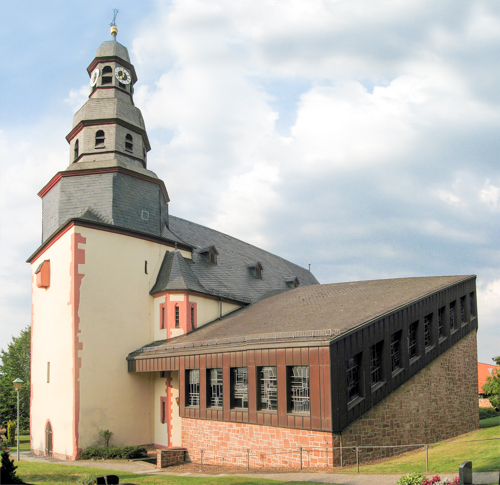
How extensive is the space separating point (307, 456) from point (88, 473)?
685 cm

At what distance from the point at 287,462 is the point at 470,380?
11031mm

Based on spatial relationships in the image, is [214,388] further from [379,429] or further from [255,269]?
[255,269]

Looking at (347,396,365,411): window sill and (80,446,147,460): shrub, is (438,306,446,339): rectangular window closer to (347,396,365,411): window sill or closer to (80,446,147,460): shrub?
(347,396,365,411): window sill

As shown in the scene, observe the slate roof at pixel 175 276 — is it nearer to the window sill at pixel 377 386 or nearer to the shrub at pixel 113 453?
the shrub at pixel 113 453

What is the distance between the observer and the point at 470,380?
23.1 metres

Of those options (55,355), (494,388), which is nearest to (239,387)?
(55,355)

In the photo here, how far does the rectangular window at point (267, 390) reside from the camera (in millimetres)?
17016

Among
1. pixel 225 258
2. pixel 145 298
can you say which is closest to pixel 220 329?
pixel 145 298

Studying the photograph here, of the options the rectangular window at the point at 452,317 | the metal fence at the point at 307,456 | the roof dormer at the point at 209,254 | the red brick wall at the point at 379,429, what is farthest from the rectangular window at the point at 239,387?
Result: the roof dormer at the point at 209,254

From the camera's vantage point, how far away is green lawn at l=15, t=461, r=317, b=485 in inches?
543

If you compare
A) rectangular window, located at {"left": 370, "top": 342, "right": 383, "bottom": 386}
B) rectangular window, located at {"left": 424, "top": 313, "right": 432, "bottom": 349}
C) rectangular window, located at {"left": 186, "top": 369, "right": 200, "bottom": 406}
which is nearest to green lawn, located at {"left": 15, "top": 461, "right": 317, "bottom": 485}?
rectangular window, located at {"left": 186, "top": 369, "right": 200, "bottom": 406}

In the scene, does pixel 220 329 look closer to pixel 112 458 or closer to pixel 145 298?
pixel 145 298

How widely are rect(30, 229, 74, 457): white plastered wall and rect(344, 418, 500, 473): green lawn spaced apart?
498 inches

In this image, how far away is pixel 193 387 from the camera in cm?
2067
